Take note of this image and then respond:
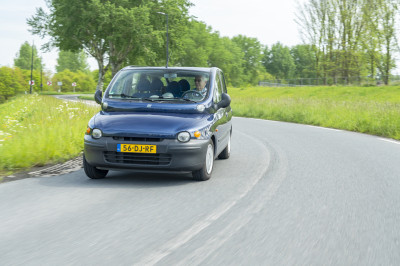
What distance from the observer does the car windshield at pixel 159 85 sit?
7547 mm

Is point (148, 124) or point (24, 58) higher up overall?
point (24, 58)

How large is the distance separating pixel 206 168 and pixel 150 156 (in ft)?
2.92

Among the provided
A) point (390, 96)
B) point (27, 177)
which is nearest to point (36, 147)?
point (27, 177)

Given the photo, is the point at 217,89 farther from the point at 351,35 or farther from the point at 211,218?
the point at 351,35

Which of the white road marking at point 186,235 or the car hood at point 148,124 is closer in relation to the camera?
the white road marking at point 186,235

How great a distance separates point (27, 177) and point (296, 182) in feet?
12.3

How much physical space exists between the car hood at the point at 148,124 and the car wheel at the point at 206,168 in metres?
0.37

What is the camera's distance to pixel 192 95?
297 inches

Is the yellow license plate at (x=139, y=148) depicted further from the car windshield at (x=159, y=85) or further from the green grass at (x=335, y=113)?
the green grass at (x=335, y=113)

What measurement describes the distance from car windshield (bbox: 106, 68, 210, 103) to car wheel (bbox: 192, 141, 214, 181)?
83 centimetres

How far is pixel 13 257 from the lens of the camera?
3.64 meters

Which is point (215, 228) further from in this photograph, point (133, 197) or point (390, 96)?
point (390, 96)

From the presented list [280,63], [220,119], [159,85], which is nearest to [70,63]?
[280,63]

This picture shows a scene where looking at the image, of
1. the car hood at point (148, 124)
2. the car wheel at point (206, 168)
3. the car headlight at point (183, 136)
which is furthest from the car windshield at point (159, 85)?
the car headlight at point (183, 136)
